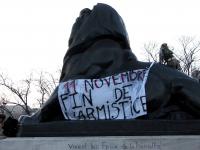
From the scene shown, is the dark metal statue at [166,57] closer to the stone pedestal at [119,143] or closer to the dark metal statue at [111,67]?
the dark metal statue at [111,67]

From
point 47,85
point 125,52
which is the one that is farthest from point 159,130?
point 47,85

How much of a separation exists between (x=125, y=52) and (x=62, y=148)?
181 cm

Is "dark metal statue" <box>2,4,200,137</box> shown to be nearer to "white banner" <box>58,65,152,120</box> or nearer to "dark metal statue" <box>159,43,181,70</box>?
"white banner" <box>58,65,152,120</box>

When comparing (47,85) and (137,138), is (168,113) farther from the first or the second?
(47,85)

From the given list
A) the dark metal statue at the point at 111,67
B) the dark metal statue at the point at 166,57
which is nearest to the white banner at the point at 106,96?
the dark metal statue at the point at 111,67

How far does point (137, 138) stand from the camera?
581 cm

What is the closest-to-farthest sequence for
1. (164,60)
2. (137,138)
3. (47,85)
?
(137,138) < (164,60) < (47,85)

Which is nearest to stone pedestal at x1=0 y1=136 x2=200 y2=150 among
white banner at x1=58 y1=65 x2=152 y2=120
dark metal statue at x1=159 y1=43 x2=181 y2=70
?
white banner at x1=58 y1=65 x2=152 y2=120

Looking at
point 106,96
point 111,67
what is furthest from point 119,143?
point 111,67

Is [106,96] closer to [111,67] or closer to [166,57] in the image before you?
[111,67]

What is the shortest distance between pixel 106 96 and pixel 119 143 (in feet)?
3.13

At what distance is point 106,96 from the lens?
659 centimetres

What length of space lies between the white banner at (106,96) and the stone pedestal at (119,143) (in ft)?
2.11

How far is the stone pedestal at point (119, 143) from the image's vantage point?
5750mm
